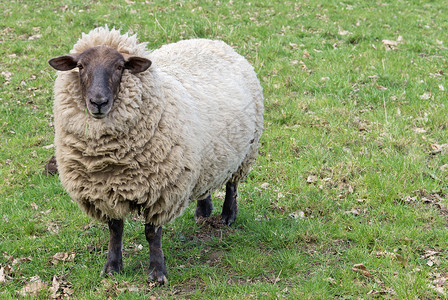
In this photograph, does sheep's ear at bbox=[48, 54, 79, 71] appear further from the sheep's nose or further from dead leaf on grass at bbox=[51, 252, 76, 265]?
dead leaf on grass at bbox=[51, 252, 76, 265]

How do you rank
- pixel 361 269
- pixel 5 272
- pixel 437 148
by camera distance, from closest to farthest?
pixel 361 269
pixel 5 272
pixel 437 148

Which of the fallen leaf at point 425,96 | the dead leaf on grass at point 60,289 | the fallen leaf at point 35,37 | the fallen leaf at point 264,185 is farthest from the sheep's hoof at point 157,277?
the fallen leaf at point 35,37

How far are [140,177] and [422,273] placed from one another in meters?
2.23

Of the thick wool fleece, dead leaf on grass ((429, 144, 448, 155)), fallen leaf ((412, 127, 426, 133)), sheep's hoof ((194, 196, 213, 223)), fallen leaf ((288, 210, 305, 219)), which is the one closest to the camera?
the thick wool fleece

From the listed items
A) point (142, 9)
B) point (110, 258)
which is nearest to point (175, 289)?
point (110, 258)

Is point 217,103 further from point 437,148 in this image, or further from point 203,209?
point 437,148

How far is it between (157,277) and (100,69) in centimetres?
169

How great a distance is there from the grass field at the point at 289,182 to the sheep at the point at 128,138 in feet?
1.88

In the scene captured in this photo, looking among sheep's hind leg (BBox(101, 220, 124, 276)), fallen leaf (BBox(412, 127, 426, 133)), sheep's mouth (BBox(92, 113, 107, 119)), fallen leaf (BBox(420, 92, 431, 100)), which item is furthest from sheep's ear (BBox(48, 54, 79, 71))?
fallen leaf (BBox(420, 92, 431, 100))

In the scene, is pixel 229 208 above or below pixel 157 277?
below

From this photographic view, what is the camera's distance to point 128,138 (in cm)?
371

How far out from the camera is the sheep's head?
3477 mm

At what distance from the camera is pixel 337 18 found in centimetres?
1102

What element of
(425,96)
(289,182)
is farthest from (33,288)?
(425,96)
